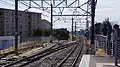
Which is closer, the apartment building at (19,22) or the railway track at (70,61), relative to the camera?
the railway track at (70,61)

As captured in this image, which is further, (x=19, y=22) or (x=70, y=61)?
(x=19, y=22)

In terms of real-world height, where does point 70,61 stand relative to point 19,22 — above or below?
below

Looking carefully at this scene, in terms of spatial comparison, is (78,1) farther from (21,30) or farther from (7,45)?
(21,30)

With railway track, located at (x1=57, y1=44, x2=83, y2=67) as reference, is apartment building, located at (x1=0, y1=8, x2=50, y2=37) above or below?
above

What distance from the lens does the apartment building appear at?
95.0m

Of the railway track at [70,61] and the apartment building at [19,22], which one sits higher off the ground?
the apartment building at [19,22]

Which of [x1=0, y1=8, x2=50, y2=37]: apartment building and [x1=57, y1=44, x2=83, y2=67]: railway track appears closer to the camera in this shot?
[x1=57, y1=44, x2=83, y2=67]: railway track

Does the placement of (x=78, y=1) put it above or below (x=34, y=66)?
above

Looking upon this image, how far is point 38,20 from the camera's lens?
417 ft

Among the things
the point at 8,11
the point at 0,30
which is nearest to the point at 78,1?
the point at 0,30

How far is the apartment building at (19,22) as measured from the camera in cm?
9499

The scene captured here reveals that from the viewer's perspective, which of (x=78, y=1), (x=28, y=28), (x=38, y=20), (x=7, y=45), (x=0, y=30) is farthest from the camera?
(x=38, y=20)

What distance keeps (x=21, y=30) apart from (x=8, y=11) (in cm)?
909

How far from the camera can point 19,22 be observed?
96438mm
